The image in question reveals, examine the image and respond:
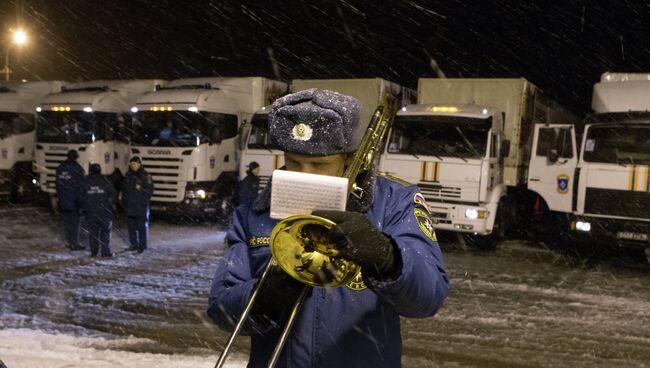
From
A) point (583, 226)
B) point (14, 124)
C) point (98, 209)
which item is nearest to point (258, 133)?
point (98, 209)

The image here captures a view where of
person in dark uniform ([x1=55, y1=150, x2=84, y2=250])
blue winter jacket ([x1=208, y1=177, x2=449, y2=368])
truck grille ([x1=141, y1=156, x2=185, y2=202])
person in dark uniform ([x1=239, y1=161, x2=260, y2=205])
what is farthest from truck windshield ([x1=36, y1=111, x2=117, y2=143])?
blue winter jacket ([x1=208, y1=177, x2=449, y2=368])

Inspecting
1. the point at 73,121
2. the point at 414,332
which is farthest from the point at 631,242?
the point at 73,121

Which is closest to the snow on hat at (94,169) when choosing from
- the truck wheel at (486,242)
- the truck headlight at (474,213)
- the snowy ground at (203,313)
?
the snowy ground at (203,313)

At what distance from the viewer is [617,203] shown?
10852 mm

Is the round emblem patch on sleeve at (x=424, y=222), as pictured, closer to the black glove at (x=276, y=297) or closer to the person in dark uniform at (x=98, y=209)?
the black glove at (x=276, y=297)

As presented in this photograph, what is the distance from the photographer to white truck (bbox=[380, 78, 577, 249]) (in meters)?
11.9

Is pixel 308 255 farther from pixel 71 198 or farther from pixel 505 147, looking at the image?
pixel 505 147

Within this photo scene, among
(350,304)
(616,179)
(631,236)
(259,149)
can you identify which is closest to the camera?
(350,304)

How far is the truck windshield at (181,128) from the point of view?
49.6 ft

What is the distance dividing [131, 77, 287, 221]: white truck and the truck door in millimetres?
6924

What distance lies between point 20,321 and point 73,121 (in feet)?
35.7

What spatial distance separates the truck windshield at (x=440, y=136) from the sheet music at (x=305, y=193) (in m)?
10.7

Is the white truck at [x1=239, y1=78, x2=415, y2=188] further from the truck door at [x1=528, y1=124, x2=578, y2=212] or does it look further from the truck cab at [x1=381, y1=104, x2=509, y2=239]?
the truck door at [x1=528, y1=124, x2=578, y2=212]

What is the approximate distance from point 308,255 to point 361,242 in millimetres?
202
